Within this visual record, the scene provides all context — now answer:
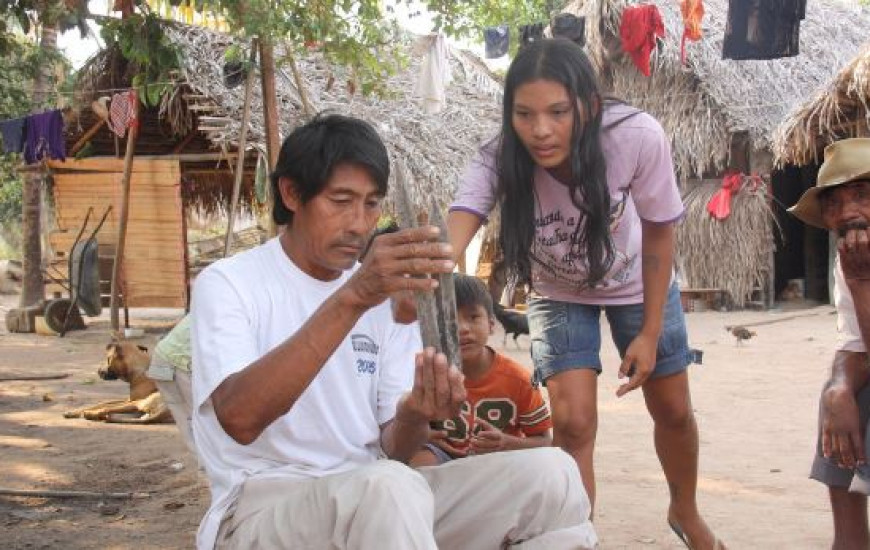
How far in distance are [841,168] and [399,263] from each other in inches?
64.1

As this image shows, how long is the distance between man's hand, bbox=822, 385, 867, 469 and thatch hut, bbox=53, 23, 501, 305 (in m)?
7.71

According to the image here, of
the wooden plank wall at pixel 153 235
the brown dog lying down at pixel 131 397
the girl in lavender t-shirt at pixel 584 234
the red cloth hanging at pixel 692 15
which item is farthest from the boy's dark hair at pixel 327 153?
the wooden plank wall at pixel 153 235

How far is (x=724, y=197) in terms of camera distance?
15.0 m

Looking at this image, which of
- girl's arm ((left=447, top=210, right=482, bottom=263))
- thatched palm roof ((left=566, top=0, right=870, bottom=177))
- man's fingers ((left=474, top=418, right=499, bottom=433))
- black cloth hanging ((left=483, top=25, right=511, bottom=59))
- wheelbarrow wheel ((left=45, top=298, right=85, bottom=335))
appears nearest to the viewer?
girl's arm ((left=447, top=210, right=482, bottom=263))

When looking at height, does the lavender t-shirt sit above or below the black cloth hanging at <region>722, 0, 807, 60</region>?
below

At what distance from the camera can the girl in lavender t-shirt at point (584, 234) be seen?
3.09m

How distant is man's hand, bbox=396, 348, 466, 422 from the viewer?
6.82 feet

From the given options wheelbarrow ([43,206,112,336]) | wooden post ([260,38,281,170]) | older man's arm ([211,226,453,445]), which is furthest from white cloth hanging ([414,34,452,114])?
older man's arm ([211,226,453,445])

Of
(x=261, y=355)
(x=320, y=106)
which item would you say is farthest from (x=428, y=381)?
(x=320, y=106)

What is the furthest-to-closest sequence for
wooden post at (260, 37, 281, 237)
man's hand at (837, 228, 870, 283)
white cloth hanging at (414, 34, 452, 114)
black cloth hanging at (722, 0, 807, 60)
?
white cloth hanging at (414, 34, 452, 114) → black cloth hanging at (722, 0, 807, 60) → wooden post at (260, 37, 281, 237) → man's hand at (837, 228, 870, 283)

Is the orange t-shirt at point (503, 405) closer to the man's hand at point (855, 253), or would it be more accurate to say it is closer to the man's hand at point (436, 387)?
the man's hand at point (855, 253)

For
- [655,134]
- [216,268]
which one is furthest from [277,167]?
[655,134]

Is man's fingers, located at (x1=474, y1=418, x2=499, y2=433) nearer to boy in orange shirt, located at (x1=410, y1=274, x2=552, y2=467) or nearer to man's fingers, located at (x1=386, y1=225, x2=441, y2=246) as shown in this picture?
boy in orange shirt, located at (x1=410, y1=274, x2=552, y2=467)

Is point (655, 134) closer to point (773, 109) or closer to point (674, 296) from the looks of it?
point (674, 296)
